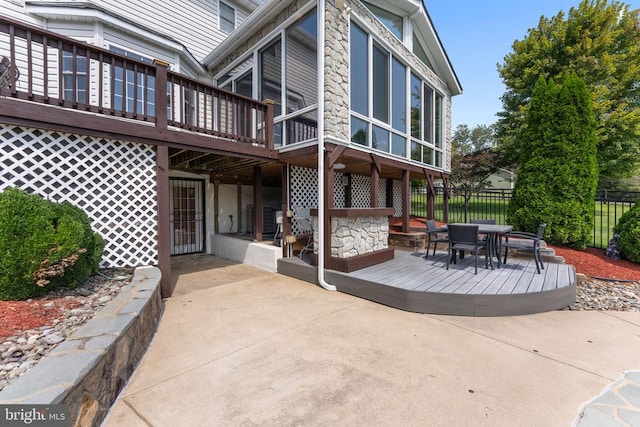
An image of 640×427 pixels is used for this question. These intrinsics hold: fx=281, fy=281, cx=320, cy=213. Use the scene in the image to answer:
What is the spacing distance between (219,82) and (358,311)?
7.84 meters

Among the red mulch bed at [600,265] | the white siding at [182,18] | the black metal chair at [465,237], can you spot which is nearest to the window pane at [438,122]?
the red mulch bed at [600,265]

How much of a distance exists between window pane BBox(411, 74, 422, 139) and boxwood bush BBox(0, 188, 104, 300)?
7.55 m

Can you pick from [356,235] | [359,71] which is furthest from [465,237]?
[359,71]

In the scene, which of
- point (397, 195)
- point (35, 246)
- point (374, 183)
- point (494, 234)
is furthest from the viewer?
point (397, 195)

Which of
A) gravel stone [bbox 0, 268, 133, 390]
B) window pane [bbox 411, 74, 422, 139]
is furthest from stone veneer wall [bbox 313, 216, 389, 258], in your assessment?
window pane [bbox 411, 74, 422, 139]

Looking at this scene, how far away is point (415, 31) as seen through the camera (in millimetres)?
8078

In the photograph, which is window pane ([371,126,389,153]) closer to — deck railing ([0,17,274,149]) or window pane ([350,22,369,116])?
window pane ([350,22,369,116])

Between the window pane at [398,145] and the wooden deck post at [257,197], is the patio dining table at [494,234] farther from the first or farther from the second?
the wooden deck post at [257,197]

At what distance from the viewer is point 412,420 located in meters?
1.94

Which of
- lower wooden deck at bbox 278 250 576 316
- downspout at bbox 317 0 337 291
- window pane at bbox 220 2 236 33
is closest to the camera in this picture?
lower wooden deck at bbox 278 250 576 316

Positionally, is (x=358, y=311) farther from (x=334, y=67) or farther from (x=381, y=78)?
(x=381, y=78)

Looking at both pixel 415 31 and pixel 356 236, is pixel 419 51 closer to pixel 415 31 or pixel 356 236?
pixel 415 31

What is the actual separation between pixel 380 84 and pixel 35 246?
6.53 meters

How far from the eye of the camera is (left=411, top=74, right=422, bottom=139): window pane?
7.85m
